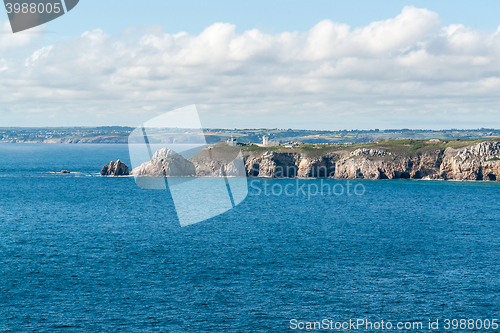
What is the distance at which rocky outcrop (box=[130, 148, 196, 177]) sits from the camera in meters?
180

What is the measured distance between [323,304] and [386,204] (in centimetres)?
7813

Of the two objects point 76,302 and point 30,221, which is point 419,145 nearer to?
point 30,221

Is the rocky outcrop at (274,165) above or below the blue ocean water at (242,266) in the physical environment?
above

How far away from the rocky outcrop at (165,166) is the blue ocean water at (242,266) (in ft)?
199

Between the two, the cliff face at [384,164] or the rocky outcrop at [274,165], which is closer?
the cliff face at [384,164]

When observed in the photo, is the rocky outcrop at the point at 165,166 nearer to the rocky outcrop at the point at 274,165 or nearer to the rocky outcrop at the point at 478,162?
the rocky outcrop at the point at 274,165

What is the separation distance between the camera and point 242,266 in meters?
63.2

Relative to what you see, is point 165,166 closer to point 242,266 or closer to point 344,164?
point 344,164

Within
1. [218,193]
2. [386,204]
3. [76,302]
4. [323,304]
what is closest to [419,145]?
[386,204]

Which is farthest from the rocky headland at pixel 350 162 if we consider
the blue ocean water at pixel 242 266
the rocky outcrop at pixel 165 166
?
the blue ocean water at pixel 242 266

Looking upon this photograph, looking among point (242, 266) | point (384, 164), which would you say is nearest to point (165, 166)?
point (384, 164)

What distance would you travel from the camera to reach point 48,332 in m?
42.7

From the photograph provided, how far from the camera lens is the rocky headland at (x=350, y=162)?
168m

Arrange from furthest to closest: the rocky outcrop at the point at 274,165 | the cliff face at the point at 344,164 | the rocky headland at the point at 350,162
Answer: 1. the rocky outcrop at the point at 274,165
2. the rocky headland at the point at 350,162
3. the cliff face at the point at 344,164
